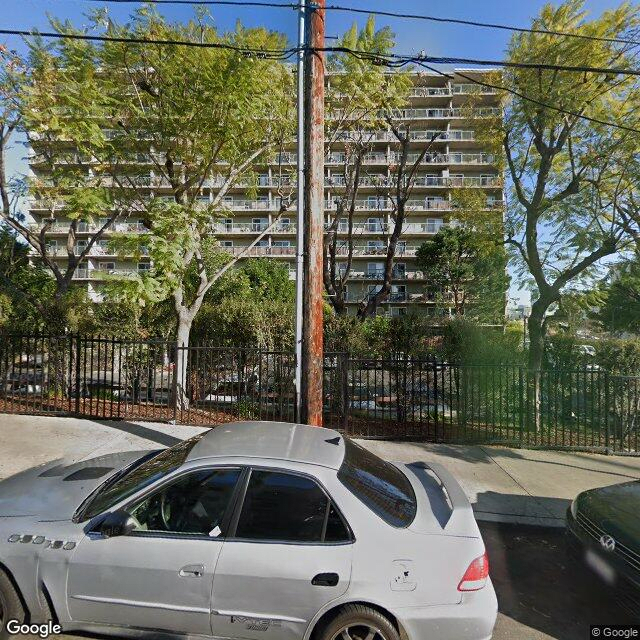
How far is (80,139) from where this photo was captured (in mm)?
7305

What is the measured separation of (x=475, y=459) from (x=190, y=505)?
545 centimetres

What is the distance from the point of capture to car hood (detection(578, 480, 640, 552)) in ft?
10.8

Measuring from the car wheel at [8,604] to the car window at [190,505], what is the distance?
2.84ft

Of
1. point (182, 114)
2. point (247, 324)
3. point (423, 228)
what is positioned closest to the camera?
point (182, 114)

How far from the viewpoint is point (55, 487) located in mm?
3107

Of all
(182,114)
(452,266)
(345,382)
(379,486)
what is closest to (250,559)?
(379,486)

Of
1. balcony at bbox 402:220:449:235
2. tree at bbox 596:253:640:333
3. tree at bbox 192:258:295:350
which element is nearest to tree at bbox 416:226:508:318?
balcony at bbox 402:220:449:235

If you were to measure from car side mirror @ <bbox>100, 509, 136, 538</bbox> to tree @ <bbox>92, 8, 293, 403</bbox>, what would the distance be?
15.0 feet

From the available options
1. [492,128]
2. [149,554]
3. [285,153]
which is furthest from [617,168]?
[149,554]

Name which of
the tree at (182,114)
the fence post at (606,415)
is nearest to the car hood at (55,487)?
the tree at (182,114)

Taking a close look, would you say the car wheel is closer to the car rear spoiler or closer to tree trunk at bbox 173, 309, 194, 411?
the car rear spoiler

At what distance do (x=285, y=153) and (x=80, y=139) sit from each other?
613cm

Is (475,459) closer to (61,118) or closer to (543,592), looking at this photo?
(543,592)

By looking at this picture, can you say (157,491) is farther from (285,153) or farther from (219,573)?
(285,153)
